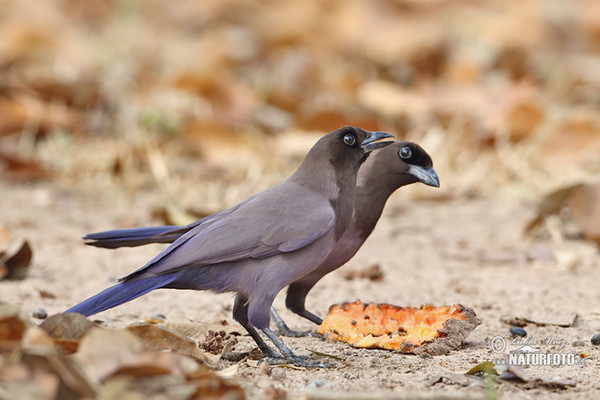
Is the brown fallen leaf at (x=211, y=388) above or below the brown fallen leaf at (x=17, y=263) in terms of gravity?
above

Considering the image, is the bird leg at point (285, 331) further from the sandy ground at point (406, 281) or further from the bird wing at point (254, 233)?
the bird wing at point (254, 233)

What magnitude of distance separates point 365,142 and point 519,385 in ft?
3.65

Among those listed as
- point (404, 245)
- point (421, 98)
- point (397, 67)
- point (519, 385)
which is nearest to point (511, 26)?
point (397, 67)

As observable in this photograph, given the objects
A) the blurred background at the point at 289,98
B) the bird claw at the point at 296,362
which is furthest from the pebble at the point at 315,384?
the blurred background at the point at 289,98

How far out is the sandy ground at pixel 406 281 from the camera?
2633 millimetres

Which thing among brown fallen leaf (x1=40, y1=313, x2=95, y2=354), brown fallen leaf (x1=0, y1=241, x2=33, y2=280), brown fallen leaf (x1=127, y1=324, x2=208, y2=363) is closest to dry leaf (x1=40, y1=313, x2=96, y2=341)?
brown fallen leaf (x1=40, y1=313, x2=95, y2=354)

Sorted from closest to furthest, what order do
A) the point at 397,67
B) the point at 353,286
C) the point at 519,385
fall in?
the point at 519,385 → the point at 353,286 → the point at 397,67

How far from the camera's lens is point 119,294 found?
2809mm

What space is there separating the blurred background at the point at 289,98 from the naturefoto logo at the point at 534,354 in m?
2.13

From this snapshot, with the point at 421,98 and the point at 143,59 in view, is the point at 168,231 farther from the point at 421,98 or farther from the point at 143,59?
the point at 143,59

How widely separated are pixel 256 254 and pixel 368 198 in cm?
77

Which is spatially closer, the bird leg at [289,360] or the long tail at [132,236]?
the bird leg at [289,360]

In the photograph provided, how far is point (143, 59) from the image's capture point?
7.86 metres

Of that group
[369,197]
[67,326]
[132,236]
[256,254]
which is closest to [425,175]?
[369,197]
